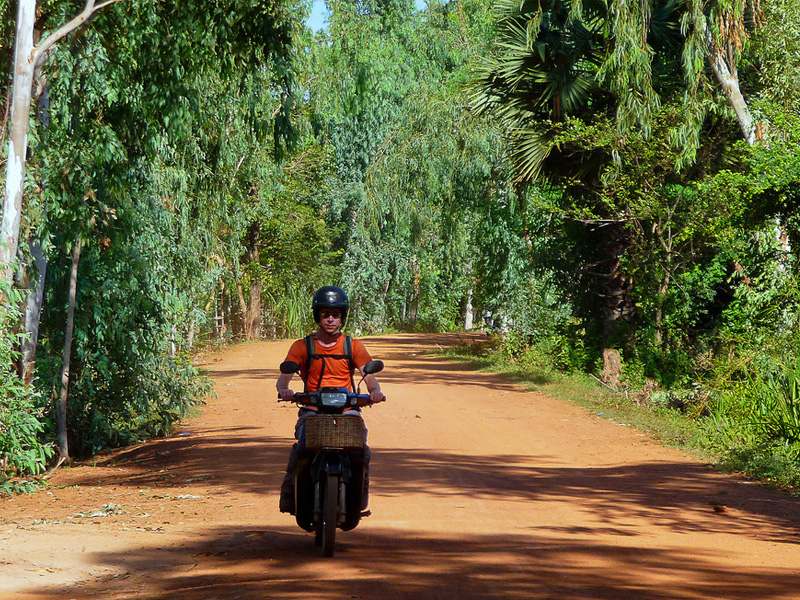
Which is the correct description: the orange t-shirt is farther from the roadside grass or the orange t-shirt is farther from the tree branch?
the roadside grass

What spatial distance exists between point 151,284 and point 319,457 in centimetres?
849

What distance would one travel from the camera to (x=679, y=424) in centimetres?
1670

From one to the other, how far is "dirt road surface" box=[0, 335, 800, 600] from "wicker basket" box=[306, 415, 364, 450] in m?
0.79

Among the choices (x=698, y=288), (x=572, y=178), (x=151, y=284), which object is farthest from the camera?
(x=572, y=178)

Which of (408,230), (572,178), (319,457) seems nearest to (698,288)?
(572,178)

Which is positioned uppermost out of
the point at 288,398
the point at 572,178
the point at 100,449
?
the point at 572,178

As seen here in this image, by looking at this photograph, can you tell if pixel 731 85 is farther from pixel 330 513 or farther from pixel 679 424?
pixel 330 513

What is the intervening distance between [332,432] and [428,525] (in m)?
1.96

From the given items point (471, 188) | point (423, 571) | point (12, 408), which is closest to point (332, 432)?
point (423, 571)

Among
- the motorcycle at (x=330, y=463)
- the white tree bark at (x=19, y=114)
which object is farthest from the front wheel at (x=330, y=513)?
the white tree bark at (x=19, y=114)

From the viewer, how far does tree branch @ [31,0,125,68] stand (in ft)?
36.8

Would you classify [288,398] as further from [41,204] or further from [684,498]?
[41,204]

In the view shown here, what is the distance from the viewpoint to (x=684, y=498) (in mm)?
10430

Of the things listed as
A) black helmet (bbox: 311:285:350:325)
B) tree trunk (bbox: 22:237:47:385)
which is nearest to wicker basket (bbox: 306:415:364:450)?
black helmet (bbox: 311:285:350:325)
